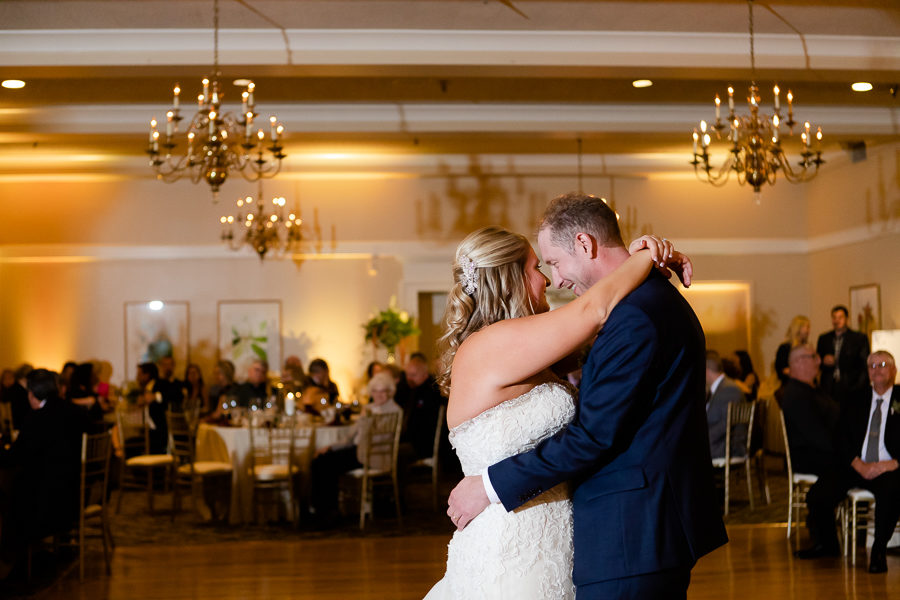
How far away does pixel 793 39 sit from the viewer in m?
7.98

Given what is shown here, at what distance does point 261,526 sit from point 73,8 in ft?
15.1

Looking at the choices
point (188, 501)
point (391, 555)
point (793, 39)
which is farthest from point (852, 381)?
point (188, 501)

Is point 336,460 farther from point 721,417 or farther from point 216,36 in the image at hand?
point 216,36

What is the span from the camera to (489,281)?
2604 mm

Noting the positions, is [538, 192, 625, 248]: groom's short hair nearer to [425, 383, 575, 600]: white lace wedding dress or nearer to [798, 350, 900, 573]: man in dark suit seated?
[425, 383, 575, 600]: white lace wedding dress

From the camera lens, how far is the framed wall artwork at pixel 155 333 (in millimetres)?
13680

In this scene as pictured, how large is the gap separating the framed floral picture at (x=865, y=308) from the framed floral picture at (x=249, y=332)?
792cm

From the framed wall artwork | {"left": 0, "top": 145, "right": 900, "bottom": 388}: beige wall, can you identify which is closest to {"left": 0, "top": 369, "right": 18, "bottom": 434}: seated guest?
{"left": 0, "top": 145, "right": 900, "bottom": 388}: beige wall

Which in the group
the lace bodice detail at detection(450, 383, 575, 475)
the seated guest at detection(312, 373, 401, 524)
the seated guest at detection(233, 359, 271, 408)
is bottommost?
the seated guest at detection(312, 373, 401, 524)

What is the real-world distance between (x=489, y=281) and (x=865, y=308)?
36.6ft

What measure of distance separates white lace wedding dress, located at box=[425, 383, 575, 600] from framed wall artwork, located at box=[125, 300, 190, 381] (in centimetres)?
1176

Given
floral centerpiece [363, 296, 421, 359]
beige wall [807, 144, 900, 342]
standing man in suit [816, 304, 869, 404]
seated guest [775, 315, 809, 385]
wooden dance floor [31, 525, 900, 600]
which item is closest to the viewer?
wooden dance floor [31, 525, 900, 600]

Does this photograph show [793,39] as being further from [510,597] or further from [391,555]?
[510,597]

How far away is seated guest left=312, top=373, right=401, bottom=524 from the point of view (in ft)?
29.1
